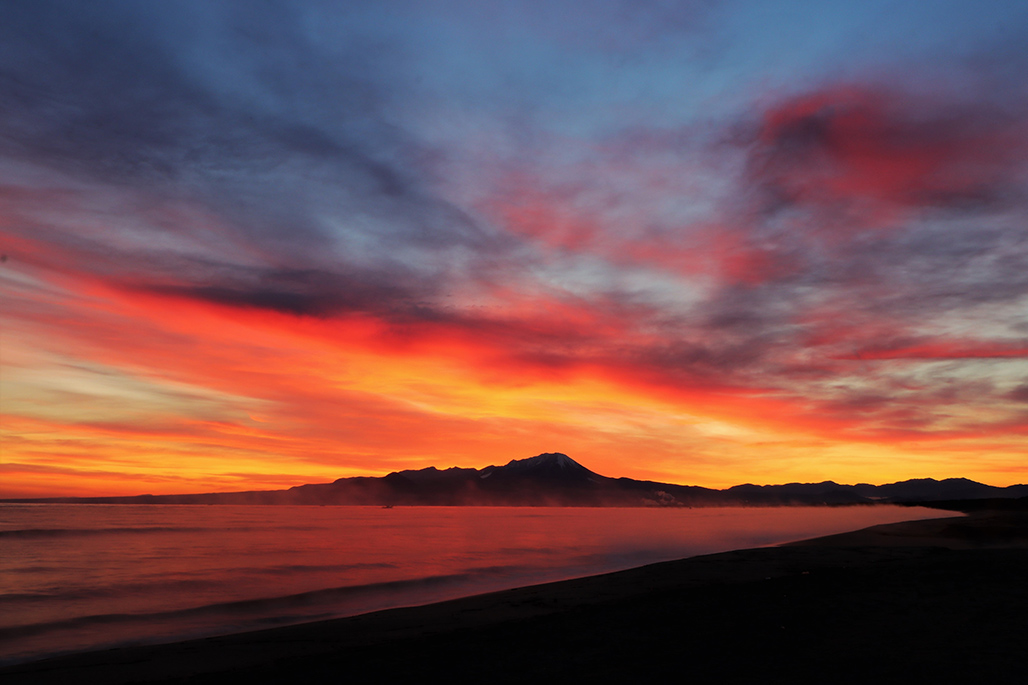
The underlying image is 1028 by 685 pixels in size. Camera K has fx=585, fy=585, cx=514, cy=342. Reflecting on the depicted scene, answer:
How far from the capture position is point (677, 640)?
1243cm

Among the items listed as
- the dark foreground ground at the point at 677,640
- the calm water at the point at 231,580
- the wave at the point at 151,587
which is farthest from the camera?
the wave at the point at 151,587

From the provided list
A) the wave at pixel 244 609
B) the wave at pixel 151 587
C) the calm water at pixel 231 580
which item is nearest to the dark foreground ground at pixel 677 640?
the calm water at pixel 231 580

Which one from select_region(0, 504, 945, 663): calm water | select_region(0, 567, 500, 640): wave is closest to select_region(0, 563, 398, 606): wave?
select_region(0, 504, 945, 663): calm water

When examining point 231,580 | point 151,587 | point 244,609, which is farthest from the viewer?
point 231,580

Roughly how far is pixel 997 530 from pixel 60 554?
247 feet

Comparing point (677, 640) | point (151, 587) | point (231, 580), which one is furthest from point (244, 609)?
point (677, 640)

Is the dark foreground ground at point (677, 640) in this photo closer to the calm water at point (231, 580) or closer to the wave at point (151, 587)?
the calm water at point (231, 580)

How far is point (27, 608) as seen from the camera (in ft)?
83.8

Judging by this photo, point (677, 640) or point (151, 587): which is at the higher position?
point (677, 640)

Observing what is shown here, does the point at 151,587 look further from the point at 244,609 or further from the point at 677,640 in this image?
the point at 677,640

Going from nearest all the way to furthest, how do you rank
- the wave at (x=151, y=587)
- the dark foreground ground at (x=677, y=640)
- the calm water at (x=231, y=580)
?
the dark foreground ground at (x=677, y=640) → the calm water at (x=231, y=580) → the wave at (x=151, y=587)

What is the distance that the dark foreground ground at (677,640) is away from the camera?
33.3 ft

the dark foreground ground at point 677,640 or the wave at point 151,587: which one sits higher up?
the dark foreground ground at point 677,640

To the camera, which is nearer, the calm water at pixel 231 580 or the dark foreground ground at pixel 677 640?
the dark foreground ground at pixel 677 640
